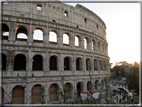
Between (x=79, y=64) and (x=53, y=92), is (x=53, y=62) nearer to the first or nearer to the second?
(x=53, y=92)

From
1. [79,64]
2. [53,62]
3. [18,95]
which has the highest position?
[53,62]

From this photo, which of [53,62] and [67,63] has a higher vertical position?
[53,62]

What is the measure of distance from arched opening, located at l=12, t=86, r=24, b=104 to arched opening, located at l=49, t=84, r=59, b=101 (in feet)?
14.2

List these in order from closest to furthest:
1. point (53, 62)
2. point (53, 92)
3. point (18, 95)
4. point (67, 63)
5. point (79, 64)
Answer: point (18, 95) < point (53, 92) < point (53, 62) < point (67, 63) < point (79, 64)

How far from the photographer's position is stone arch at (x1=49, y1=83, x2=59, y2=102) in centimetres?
1890

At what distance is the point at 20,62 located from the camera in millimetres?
17812

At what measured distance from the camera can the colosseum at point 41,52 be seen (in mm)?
16391

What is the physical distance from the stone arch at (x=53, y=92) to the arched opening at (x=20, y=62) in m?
5.57

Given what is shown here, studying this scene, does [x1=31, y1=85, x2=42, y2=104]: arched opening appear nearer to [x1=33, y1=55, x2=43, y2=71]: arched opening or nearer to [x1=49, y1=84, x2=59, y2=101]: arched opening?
[x1=49, y1=84, x2=59, y2=101]: arched opening

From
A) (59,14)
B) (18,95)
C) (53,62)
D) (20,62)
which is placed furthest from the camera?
(59,14)

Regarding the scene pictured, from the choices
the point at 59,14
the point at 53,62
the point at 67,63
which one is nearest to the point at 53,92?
the point at 53,62

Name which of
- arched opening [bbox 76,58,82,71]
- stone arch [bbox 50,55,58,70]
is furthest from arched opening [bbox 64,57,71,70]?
arched opening [bbox 76,58,82,71]

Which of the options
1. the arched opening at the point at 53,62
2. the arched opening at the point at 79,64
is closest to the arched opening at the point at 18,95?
the arched opening at the point at 53,62

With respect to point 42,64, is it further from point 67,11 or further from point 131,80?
point 131,80
